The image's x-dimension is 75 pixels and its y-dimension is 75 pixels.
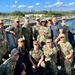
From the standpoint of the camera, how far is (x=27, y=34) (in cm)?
800

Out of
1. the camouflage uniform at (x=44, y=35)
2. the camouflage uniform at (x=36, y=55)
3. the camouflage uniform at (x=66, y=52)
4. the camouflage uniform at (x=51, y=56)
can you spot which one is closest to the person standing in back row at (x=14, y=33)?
the camouflage uniform at (x=36, y=55)

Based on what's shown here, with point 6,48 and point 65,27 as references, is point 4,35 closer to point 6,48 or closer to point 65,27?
point 6,48

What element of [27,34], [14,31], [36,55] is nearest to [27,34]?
[27,34]

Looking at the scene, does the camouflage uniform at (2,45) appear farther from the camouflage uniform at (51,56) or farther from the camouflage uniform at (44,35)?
the camouflage uniform at (44,35)

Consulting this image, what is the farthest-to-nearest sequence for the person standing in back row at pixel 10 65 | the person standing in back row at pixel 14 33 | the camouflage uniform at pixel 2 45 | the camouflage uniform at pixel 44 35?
the camouflage uniform at pixel 44 35 → the person standing in back row at pixel 14 33 → the camouflage uniform at pixel 2 45 → the person standing in back row at pixel 10 65

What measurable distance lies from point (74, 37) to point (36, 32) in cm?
135

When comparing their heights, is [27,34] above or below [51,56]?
above

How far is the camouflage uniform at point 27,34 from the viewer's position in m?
7.91

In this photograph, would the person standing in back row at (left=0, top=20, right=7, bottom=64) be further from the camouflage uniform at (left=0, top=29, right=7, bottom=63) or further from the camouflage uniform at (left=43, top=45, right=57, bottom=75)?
the camouflage uniform at (left=43, top=45, right=57, bottom=75)

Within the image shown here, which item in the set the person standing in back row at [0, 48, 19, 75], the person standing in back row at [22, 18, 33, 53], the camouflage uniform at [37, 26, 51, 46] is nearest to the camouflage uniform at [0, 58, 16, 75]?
the person standing in back row at [0, 48, 19, 75]

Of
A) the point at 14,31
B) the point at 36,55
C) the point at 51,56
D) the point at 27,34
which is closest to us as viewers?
the point at 36,55

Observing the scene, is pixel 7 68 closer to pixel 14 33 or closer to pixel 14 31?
pixel 14 33

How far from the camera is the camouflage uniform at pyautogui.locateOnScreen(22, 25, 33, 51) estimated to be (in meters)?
7.91

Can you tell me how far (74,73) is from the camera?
7387 mm
